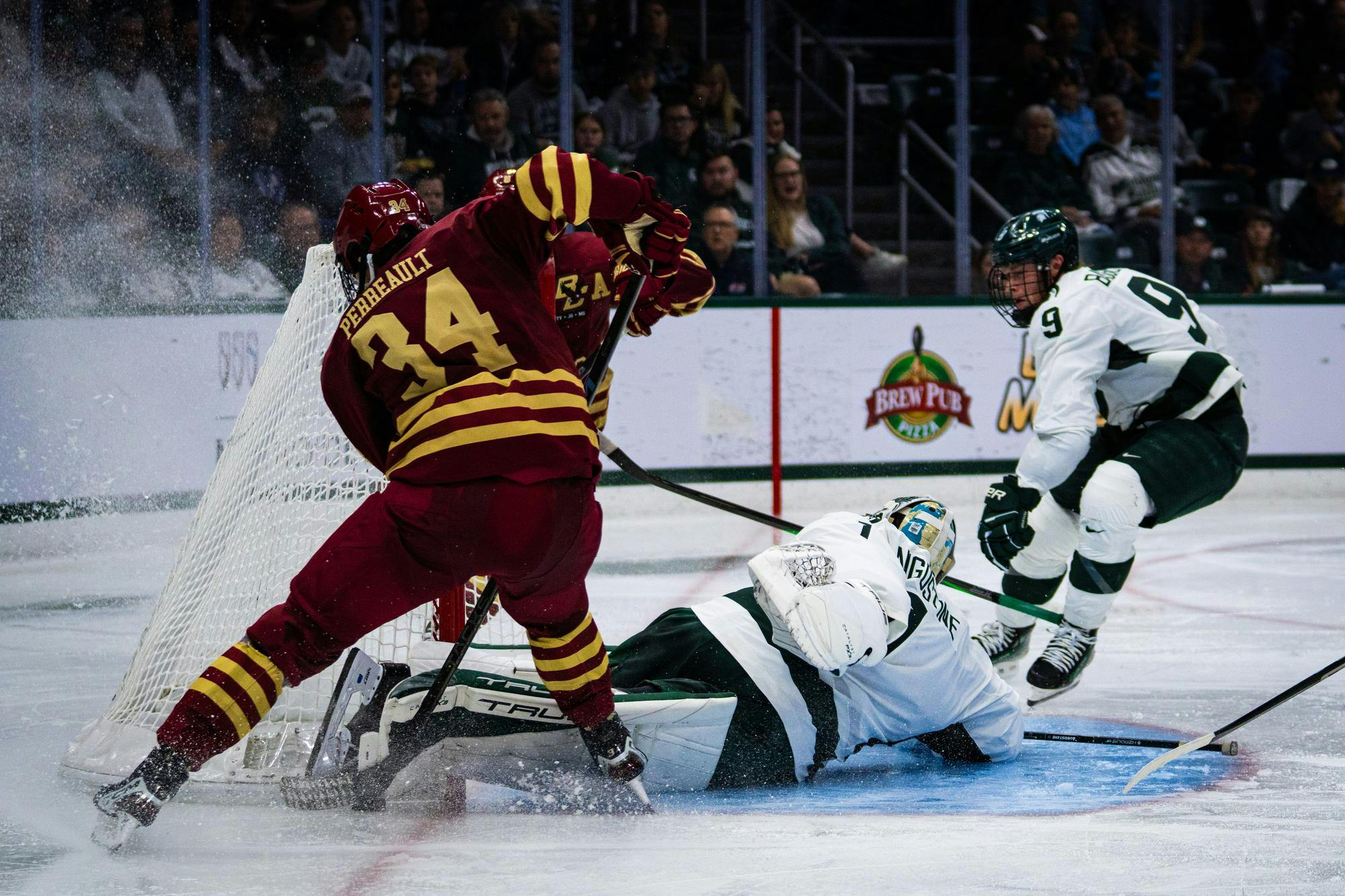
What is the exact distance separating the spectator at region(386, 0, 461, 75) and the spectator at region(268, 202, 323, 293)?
0.80 meters

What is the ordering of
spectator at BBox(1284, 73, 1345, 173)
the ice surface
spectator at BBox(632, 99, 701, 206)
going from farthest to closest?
spectator at BBox(1284, 73, 1345, 173) < spectator at BBox(632, 99, 701, 206) < the ice surface

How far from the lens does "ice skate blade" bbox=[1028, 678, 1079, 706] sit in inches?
A: 125

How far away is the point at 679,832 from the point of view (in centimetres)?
225

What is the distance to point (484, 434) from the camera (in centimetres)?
215

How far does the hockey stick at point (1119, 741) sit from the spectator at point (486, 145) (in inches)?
152

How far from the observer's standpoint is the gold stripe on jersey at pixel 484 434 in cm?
215

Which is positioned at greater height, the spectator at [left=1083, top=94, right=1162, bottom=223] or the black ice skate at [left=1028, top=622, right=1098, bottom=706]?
the spectator at [left=1083, top=94, right=1162, bottom=223]

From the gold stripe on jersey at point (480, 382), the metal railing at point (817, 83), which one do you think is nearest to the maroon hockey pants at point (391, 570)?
the gold stripe on jersey at point (480, 382)

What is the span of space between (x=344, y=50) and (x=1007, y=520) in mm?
3738

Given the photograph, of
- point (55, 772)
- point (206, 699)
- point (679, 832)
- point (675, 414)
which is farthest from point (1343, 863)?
point (675, 414)

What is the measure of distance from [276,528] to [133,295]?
2822 millimetres

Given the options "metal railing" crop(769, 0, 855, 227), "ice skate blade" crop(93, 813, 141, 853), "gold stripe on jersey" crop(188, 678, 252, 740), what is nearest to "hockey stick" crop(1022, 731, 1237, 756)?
Answer: "gold stripe on jersey" crop(188, 678, 252, 740)

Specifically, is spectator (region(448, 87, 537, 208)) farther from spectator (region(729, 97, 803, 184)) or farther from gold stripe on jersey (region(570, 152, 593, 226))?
gold stripe on jersey (region(570, 152, 593, 226))

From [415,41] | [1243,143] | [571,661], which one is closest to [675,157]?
[415,41]
